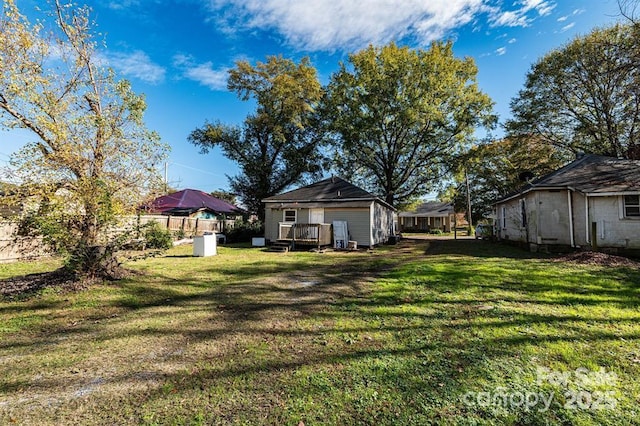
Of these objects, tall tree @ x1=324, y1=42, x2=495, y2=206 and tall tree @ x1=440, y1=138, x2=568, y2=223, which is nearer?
tall tree @ x1=324, y1=42, x2=495, y2=206

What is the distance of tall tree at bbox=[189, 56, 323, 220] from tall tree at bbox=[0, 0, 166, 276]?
695 inches

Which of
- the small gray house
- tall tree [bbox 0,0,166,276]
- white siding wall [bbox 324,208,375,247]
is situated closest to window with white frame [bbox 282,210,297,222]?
the small gray house

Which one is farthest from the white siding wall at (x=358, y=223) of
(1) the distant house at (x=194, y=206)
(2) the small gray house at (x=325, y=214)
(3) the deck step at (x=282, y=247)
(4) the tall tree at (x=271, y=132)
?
(1) the distant house at (x=194, y=206)

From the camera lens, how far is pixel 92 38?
6.89m

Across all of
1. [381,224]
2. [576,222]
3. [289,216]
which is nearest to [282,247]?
[289,216]

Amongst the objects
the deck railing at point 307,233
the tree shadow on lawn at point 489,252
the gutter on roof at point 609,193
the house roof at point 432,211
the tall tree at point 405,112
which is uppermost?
the tall tree at point 405,112

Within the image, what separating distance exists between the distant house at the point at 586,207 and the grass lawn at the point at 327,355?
669 centimetres

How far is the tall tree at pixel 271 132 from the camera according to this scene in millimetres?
24719

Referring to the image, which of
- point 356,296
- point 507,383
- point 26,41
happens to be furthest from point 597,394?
point 26,41

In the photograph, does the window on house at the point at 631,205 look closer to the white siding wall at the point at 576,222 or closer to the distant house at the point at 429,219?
the white siding wall at the point at 576,222

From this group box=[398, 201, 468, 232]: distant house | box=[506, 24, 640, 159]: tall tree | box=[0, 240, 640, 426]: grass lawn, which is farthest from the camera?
box=[398, 201, 468, 232]: distant house

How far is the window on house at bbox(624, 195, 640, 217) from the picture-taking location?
36.0ft

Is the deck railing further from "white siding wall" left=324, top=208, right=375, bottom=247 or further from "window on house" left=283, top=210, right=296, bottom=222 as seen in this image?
"window on house" left=283, top=210, right=296, bottom=222

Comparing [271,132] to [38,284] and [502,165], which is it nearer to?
[38,284]
